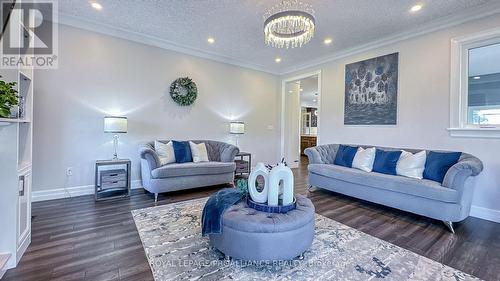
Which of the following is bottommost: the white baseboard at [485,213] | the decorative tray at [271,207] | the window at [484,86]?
the white baseboard at [485,213]

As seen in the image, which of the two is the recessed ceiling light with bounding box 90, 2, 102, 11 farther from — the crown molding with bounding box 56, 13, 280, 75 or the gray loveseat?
the gray loveseat

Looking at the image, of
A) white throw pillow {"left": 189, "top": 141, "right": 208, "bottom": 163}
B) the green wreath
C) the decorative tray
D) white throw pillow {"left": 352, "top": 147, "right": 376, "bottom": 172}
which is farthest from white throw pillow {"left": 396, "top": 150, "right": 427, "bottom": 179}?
the green wreath

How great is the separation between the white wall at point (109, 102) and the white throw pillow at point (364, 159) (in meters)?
2.92

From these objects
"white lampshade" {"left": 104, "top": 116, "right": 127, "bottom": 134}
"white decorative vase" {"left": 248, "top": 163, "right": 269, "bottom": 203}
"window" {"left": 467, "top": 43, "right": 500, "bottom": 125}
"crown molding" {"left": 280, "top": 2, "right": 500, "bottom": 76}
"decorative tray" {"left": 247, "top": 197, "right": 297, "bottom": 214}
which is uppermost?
"crown molding" {"left": 280, "top": 2, "right": 500, "bottom": 76}

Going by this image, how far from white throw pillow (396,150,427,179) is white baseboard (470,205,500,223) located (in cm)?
89

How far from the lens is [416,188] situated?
2822 mm

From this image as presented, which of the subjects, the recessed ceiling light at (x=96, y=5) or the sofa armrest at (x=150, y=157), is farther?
the sofa armrest at (x=150, y=157)

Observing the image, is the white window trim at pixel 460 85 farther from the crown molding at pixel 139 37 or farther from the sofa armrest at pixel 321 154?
the crown molding at pixel 139 37

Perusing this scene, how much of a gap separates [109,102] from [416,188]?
16.1 feet

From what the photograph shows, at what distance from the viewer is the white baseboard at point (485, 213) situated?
2.90 meters

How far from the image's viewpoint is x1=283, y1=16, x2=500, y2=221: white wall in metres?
2.98

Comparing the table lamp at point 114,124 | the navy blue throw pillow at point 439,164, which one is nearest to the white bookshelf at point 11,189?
the table lamp at point 114,124

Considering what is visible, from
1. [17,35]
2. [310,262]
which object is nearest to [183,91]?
[17,35]

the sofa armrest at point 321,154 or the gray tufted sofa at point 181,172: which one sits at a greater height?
the sofa armrest at point 321,154
